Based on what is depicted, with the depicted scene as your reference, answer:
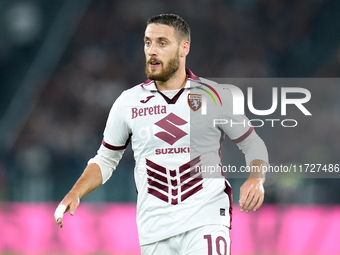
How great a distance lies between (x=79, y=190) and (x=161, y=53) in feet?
3.45

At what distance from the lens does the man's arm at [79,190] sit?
9.98 ft

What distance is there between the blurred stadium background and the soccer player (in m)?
3.76

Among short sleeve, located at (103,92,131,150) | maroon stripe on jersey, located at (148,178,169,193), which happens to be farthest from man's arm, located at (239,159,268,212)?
short sleeve, located at (103,92,131,150)

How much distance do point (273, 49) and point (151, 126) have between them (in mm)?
7030

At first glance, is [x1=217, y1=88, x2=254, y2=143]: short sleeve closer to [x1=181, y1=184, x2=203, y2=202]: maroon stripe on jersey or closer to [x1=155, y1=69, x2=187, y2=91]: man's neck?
[x1=155, y1=69, x2=187, y2=91]: man's neck

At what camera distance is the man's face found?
349cm

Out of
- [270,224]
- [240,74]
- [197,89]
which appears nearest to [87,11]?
[240,74]

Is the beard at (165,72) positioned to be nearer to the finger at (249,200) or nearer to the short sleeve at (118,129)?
the short sleeve at (118,129)

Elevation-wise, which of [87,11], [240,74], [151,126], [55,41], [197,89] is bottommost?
[151,126]

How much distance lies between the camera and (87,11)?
11.2 m

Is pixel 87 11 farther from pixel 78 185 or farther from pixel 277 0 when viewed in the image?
pixel 78 185

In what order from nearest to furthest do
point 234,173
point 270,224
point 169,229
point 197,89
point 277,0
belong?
point 169,229 → point 197,89 → point 270,224 → point 234,173 → point 277,0

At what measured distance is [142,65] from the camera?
34.0 ft

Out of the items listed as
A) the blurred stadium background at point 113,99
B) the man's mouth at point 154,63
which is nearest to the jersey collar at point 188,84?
the man's mouth at point 154,63
